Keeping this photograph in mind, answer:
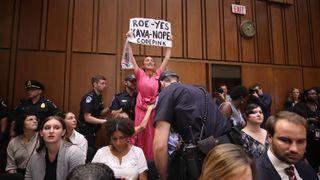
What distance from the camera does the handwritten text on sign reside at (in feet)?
12.5

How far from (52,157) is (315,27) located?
587 cm

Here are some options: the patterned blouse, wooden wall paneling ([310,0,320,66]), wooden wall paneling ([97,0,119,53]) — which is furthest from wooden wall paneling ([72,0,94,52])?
wooden wall paneling ([310,0,320,66])

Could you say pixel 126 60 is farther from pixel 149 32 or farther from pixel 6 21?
pixel 6 21

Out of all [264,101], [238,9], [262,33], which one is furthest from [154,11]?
[264,101]

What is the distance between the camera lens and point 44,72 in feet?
14.0

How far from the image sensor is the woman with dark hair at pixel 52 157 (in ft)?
7.32

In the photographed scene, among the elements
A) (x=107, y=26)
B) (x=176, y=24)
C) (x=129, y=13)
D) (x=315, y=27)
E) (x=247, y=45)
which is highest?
(x=315, y=27)

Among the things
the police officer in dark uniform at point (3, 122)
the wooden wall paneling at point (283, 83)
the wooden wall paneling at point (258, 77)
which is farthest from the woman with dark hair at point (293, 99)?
the police officer in dark uniform at point (3, 122)

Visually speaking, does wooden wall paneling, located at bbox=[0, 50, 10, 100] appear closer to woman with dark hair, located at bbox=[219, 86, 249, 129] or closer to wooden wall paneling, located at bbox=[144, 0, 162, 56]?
wooden wall paneling, located at bbox=[144, 0, 162, 56]

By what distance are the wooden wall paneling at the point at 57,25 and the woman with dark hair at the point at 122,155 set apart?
247 cm

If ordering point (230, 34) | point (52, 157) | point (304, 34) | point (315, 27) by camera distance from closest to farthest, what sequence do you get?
point (52, 157) < point (230, 34) < point (304, 34) < point (315, 27)

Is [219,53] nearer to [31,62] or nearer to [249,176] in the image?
[31,62]

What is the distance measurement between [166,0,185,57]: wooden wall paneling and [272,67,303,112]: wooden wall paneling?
2.02 metres

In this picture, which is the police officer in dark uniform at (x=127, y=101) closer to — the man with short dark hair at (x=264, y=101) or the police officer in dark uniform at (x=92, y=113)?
the police officer in dark uniform at (x=92, y=113)
